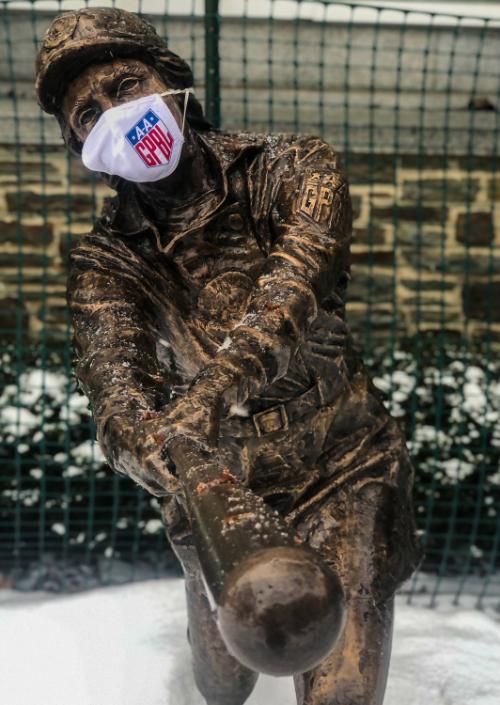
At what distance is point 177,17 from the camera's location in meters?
5.57

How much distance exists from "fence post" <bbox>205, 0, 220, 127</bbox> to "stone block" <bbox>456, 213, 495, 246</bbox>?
79.7 inches

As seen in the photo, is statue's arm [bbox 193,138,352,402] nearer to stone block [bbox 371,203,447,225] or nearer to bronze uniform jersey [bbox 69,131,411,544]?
bronze uniform jersey [bbox 69,131,411,544]

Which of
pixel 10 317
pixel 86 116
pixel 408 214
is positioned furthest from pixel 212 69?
pixel 86 116

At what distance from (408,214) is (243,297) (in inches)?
152

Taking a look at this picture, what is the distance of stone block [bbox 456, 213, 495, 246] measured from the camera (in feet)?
20.8

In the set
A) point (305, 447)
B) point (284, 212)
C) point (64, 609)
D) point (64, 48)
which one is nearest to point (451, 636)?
point (64, 609)

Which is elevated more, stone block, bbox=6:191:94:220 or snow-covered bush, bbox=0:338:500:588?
stone block, bbox=6:191:94:220

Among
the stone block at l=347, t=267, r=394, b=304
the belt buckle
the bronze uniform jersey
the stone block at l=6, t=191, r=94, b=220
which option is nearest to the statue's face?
the bronze uniform jersey

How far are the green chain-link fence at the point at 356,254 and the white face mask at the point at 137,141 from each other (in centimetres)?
274

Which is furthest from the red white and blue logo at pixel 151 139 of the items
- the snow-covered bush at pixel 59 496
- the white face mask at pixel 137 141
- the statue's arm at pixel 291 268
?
Answer: the snow-covered bush at pixel 59 496

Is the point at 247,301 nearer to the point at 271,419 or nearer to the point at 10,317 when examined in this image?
the point at 271,419

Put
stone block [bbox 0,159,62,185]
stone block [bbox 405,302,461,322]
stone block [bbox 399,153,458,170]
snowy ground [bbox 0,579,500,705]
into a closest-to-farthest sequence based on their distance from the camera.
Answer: snowy ground [bbox 0,579,500,705], stone block [bbox 0,159,62,185], stone block [bbox 399,153,458,170], stone block [bbox 405,302,461,322]

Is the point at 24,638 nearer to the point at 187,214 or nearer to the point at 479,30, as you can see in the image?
the point at 187,214

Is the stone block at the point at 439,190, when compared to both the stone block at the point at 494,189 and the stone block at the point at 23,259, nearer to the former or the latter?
the stone block at the point at 494,189
